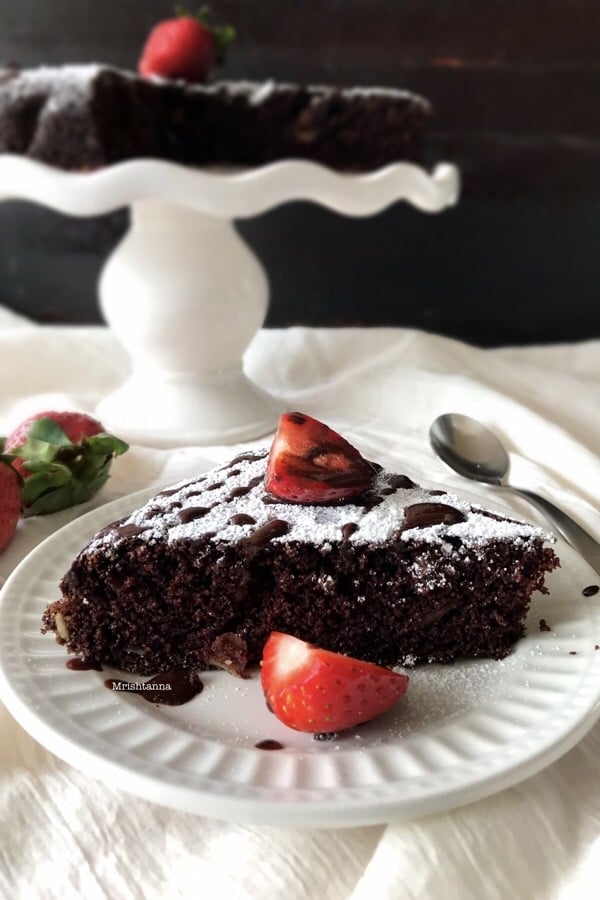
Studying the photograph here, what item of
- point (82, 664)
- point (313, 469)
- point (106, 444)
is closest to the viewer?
point (82, 664)

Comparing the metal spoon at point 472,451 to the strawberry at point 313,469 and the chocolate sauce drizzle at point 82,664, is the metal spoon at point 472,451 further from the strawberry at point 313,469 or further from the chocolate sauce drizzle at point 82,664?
the chocolate sauce drizzle at point 82,664

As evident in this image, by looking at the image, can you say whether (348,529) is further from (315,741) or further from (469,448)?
(469,448)

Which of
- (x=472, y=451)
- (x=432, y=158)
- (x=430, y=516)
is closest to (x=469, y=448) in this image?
(x=472, y=451)

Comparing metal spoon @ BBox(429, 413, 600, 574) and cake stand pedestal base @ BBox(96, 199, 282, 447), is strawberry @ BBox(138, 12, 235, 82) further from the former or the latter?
metal spoon @ BBox(429, 413, 600, 574)

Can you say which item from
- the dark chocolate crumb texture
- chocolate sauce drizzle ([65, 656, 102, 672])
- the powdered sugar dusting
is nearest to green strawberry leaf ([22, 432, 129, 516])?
the dark chocolate crumb texture

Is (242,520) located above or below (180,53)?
below

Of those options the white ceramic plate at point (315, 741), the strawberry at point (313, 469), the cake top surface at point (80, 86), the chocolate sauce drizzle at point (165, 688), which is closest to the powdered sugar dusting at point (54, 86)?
the cake top surface at point (80, 86)
